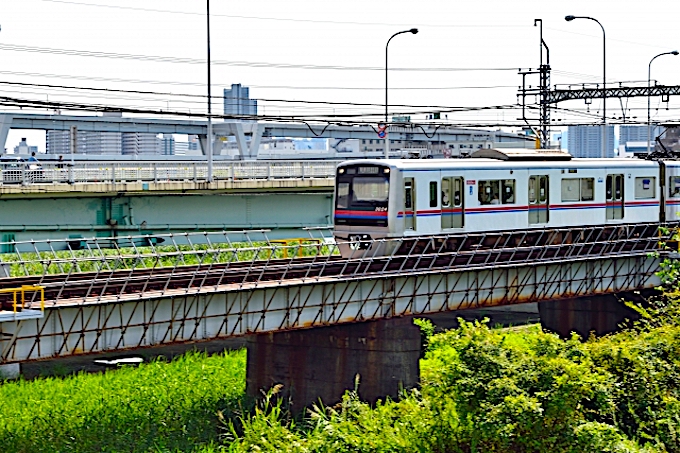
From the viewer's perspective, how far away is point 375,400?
91.8 feet

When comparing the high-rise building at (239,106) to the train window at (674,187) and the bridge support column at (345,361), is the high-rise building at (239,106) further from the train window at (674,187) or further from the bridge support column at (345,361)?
the bridge support column at (345,361)

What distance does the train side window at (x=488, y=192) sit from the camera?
98.1 ft

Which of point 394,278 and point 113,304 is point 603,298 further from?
point 113,304

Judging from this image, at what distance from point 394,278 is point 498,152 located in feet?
22.7

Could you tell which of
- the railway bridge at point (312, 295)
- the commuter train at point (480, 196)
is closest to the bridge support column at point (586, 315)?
the railway bridge at point (312, 295)

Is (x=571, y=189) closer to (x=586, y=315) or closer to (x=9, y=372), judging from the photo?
(x=586, y=315)

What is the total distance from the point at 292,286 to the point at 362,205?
4.86m

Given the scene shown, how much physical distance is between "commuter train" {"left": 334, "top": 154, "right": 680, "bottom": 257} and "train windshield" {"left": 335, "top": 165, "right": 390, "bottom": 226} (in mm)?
26

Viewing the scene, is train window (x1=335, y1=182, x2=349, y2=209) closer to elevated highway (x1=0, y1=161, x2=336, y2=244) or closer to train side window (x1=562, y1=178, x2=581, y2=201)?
train side window (x1=562, y1=178, x2=581, y2=201)

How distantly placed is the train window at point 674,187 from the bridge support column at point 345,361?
12399mm

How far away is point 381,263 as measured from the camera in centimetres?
2767

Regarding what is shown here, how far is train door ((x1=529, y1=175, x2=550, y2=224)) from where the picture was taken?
31.4 metres

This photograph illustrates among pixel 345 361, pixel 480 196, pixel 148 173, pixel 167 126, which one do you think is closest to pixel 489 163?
pixel 480 196

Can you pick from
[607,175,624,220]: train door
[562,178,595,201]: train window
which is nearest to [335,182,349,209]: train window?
[562,178,595,201]: train window
